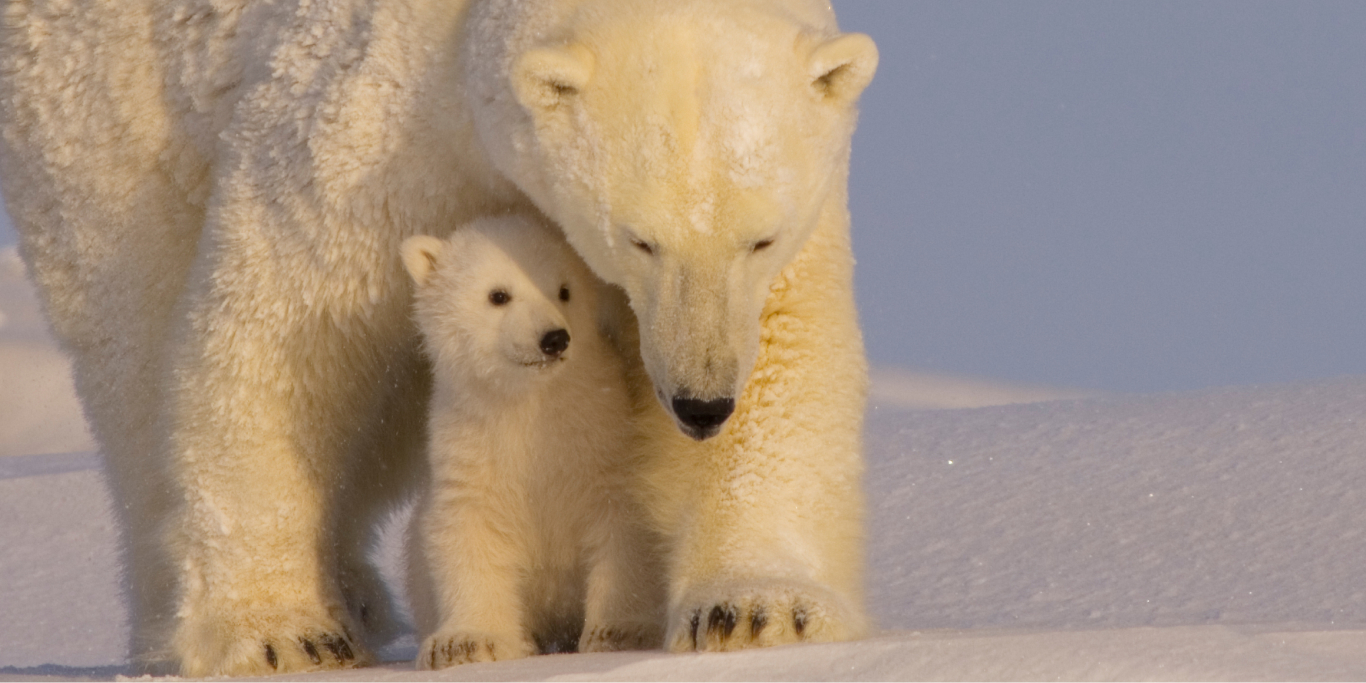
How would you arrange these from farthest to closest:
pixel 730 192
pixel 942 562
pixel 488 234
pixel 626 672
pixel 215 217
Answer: pixel 942 562, pixel 215 217, pixel 488 234, pixel 730 192, pixel 626 672

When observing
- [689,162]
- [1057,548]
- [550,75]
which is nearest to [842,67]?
[689,162]

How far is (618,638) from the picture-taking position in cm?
340

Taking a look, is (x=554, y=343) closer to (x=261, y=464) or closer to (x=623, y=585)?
(x=623, y=585)

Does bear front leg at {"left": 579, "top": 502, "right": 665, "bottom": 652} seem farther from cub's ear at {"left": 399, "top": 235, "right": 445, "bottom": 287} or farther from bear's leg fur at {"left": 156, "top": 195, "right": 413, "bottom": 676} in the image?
bear's leg fur at {"left": 156, "top": 195, "right": 413, "bottom": 676}

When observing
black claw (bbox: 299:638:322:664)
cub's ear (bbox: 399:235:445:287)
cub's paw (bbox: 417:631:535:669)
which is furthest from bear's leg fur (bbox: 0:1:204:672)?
cub's paw (bbox: 417:631:535:669)

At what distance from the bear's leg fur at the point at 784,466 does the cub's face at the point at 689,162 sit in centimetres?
32

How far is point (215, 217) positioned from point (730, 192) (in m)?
1.37

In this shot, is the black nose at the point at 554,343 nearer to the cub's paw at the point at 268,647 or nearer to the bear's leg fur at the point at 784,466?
the bear's leg fur at the point at 784,466

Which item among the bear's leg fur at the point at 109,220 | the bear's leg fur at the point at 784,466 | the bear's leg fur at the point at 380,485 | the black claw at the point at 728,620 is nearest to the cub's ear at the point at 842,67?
the bear's leg fur at the point at 784,466

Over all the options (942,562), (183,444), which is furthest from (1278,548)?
(183,444)

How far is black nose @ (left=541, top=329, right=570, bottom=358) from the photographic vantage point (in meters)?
3.35

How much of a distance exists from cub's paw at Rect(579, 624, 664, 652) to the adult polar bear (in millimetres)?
88

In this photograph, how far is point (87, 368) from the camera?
14.8 feet

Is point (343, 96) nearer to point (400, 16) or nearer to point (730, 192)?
point (400, 16)
